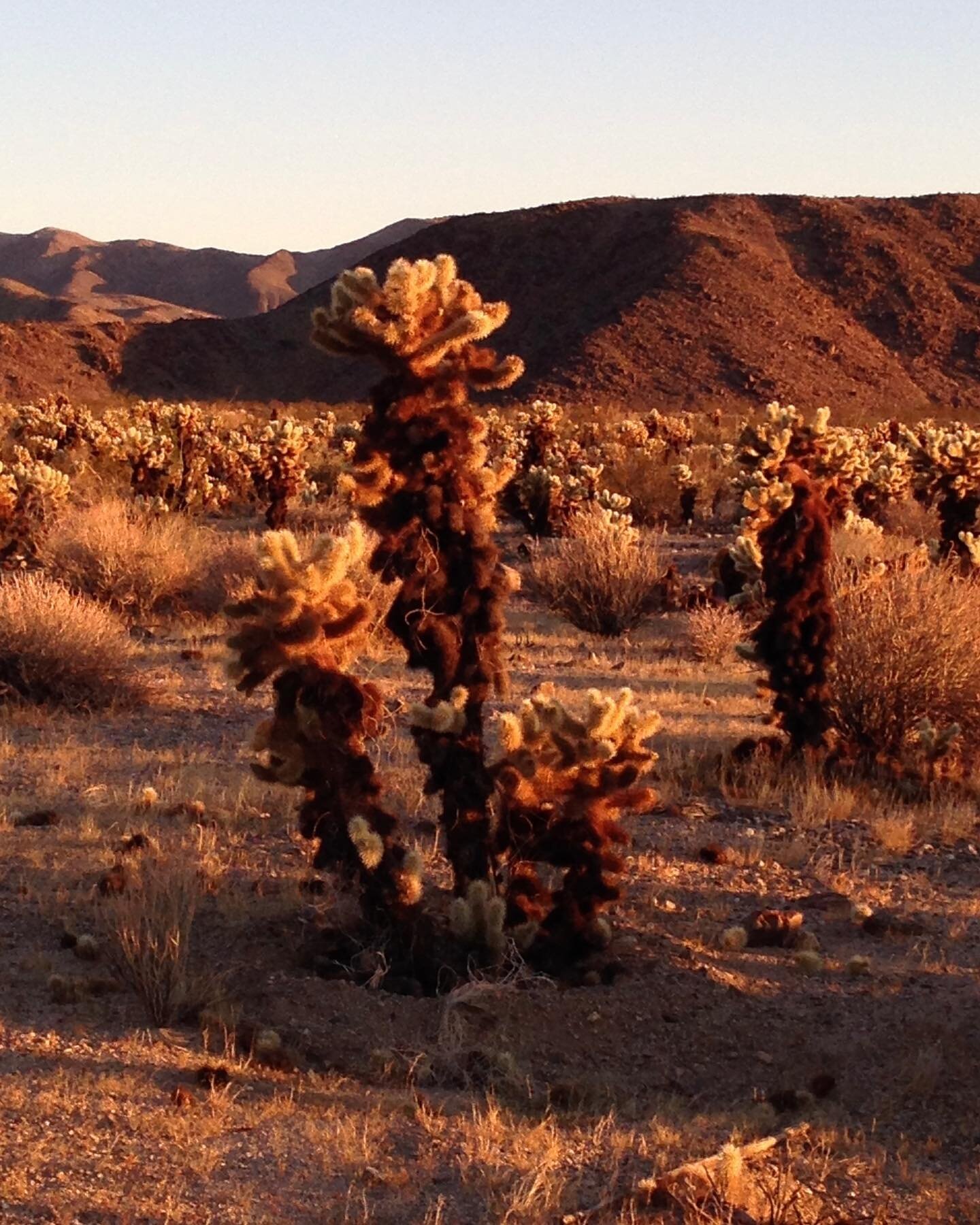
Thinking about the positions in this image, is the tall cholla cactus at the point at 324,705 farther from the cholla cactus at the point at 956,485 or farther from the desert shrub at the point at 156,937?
the cholla cactus at the point at 956,485

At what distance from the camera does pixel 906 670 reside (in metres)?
9.06

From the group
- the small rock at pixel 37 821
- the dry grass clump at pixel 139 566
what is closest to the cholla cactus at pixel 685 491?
the dry grass clump at pixel 139 566

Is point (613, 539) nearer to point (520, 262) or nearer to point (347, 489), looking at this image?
point (347, 489)

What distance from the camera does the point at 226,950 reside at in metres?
5.75

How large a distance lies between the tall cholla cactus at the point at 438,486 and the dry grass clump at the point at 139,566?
8052mm

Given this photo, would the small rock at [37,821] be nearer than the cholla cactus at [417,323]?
No

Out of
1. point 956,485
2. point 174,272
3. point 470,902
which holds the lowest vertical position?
point 470,902

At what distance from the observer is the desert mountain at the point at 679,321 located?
5688cm

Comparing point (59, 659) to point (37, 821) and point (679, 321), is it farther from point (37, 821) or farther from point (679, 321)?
point (679, 321)

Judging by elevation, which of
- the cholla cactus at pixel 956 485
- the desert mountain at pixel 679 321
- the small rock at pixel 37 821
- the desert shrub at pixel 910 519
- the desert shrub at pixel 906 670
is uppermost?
the desert mountain at pixel 679 321

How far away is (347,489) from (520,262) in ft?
216

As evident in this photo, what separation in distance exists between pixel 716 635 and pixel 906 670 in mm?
3675

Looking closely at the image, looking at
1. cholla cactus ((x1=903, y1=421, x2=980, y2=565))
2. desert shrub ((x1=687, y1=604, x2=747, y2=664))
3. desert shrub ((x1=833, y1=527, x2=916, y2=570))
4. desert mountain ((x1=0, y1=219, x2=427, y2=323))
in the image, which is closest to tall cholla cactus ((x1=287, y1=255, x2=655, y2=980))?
desert shrub ((x1=687, y1=604, x2=747, y2=664))

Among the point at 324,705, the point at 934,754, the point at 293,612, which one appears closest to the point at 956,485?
the point at 934,754
